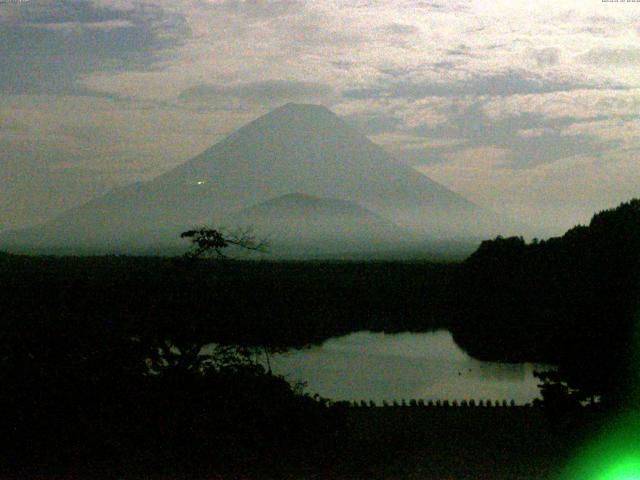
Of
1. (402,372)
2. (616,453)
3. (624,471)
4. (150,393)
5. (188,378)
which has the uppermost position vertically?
(188,378)

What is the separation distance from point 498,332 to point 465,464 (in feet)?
73.2

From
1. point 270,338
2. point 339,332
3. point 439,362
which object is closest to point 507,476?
point 270,338

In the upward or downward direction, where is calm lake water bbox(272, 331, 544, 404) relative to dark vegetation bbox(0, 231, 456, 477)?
downward

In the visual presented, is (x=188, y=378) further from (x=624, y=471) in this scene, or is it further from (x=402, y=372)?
(x=402, y=372)

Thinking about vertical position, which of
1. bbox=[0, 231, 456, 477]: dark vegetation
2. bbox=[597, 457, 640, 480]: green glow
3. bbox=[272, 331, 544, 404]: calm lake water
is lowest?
bbox=[272, 331, 544, 404]: calm lake water

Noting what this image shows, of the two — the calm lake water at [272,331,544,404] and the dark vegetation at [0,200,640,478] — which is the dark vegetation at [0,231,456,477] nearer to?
the dark vegetation at [0,200,640,478]

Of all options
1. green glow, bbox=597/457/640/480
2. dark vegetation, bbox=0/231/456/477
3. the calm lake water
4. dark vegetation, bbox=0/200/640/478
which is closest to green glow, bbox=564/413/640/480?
green glow, bbox=597/457/640/480

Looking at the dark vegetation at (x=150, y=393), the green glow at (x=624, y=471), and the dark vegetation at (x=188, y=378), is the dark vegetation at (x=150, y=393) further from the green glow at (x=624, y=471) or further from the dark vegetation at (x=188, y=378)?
the green glow at (x=624, y=471)

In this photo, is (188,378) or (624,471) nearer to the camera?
(624,471)

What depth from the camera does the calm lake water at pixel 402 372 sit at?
20.8 meters

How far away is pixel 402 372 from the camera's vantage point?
2550 cm

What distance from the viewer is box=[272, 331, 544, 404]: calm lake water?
20844 millimetres

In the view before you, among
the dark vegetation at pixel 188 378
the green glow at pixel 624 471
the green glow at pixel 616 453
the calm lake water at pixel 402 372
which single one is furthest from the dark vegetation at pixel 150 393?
the calm lake water at pixel 402 372

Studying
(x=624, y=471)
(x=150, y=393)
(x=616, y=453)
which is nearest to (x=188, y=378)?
(x=150, y=393)
